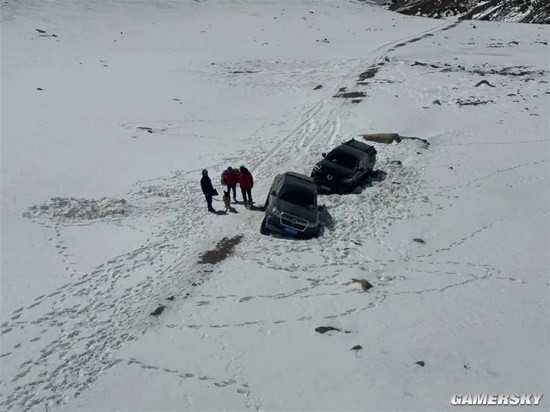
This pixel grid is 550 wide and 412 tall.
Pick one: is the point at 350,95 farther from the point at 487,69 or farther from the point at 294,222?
the point at 294,222

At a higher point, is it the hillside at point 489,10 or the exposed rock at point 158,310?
the hillside at point 489,10

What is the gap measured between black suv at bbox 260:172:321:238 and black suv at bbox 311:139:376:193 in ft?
10.0

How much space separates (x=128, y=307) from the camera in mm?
14836

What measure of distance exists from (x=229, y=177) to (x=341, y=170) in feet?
16.5

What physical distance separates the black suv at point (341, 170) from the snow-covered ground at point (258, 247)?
679 mm

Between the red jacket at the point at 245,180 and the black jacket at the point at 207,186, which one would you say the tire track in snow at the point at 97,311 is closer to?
the black jacket at the point at 207,186

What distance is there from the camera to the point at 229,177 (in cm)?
2136

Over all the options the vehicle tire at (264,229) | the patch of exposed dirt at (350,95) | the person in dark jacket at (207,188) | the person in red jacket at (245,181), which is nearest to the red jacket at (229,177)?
the person in red jacket at (245,181)

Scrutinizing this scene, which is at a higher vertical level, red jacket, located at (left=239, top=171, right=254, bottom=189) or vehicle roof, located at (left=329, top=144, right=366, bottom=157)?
vehicle roof, located at (left=329, top=144, right=366, bottom=157)

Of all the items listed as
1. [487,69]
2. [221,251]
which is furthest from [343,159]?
[487,69]

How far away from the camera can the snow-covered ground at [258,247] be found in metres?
12.6

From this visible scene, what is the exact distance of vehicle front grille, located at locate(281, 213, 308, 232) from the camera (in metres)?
18.9

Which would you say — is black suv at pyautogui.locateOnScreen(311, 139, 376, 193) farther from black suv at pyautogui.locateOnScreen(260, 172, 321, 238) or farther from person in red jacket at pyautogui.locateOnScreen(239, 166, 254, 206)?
person in red jacket at pyautogui.locateOnScreen(239, 166, 254, 206)

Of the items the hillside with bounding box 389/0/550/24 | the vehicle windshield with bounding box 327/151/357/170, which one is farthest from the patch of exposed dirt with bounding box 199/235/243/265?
the hillside with bounding box 389/0/550/24
